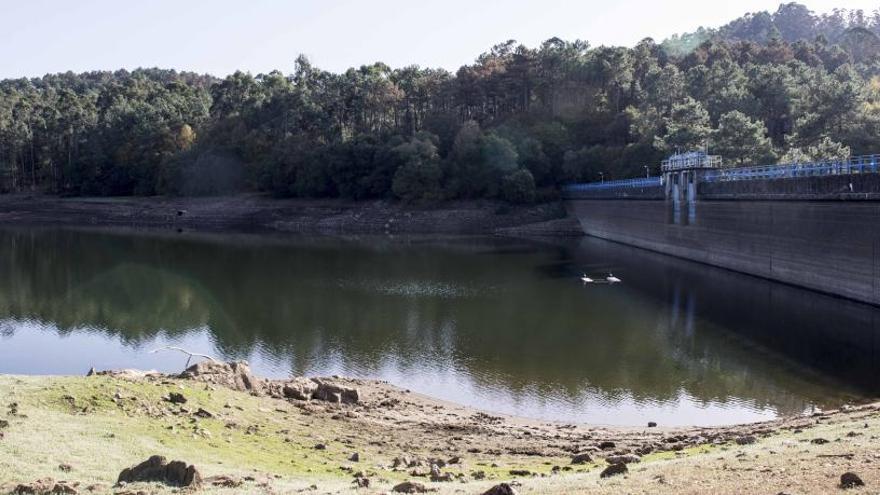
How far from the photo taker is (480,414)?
18.8 metres

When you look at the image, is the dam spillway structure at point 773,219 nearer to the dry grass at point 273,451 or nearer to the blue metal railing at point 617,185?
the blue metal railing at point 617,185

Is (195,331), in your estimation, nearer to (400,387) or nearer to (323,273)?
(400,387)

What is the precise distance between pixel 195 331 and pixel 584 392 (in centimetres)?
1590

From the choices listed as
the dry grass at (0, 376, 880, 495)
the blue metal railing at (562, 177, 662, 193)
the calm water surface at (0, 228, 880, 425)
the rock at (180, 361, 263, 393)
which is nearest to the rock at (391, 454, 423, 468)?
the dry grass at (0, 376, 880, 495)

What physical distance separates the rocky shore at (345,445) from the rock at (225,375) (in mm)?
42

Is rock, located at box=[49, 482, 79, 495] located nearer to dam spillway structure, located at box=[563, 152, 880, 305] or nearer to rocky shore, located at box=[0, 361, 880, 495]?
rocky shore, located at box=[0, 361, 880, 495]

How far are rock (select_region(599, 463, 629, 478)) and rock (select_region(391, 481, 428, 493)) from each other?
8.26 feet

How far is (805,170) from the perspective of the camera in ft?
127

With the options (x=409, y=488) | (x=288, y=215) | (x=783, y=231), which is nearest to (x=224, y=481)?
(x=409, y=488)

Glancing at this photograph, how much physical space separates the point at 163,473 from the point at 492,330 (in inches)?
792

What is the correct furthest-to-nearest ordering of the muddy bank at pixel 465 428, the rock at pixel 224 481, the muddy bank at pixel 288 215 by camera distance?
the muddy bank at pixel 288 215 < the muddy bank at pixel 465 428 < the rock at pixel 224 481

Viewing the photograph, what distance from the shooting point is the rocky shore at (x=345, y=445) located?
973 centimetres

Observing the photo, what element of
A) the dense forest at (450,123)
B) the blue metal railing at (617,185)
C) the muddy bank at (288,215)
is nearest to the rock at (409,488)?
the blue metal railing at (617,185)

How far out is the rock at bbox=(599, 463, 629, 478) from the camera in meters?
10.6
